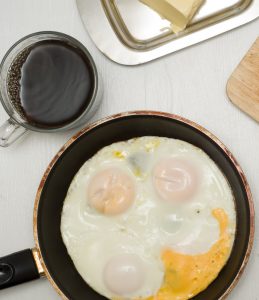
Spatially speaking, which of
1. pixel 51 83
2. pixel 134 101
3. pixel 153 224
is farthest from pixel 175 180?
pixel 51 83

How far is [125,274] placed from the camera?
117cm

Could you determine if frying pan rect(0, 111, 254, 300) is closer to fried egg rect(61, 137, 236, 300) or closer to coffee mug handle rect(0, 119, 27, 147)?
fried egg rect(61, 137, 236, 300)

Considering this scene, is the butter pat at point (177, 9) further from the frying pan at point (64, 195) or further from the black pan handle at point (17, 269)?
the black pan handle at point (17, 269)

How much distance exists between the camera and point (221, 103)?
1.25 meters

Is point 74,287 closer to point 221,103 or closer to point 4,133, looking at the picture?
point 4,133

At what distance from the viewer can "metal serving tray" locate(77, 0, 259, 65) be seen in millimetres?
1250

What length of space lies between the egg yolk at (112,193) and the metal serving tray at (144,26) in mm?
287

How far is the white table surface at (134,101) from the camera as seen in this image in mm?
1246

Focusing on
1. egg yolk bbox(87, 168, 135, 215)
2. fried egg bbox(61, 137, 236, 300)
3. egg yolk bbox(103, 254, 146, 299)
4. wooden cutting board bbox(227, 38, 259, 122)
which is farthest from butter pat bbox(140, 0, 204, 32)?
egg yolk bbox(103, 254, 146, 299)

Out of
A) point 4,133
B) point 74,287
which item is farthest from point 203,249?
point 4,133

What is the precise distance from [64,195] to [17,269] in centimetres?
20

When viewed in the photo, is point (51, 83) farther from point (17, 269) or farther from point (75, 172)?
point (17, 269)

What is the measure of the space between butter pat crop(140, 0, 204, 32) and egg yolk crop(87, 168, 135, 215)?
1.25 ft

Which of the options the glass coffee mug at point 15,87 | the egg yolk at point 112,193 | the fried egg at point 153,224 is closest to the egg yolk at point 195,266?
the fried egg at point 153,224
